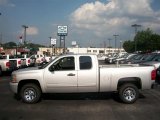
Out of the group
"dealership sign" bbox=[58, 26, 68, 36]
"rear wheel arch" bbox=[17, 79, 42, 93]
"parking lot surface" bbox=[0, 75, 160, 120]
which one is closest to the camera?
"parking lot surface" bbox=[0, 75, 160, 120]

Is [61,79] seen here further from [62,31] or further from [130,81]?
[62,31]

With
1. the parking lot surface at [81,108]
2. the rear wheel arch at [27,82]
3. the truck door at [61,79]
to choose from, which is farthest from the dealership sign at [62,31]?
the truck door at [61,79]

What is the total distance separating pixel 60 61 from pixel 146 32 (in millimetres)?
96802

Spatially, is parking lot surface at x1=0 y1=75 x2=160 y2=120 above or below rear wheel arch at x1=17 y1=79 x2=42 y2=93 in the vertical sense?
below

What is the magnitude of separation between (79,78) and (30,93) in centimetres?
188

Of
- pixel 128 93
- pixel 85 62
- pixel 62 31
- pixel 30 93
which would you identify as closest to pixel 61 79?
pixel 85 62

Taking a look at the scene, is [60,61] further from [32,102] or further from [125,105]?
[125,105]

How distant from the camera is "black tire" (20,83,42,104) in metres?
11.3

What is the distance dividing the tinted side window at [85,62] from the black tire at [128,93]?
145 centimetres

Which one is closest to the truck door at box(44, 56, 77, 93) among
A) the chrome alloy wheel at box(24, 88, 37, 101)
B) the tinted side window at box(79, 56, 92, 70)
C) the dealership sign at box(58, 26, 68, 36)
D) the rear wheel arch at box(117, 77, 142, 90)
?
the tinted side window at box(79, 56, 92, 70)

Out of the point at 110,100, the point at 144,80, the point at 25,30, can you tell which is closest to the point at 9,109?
the point at 110,100

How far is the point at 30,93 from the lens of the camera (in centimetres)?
1130

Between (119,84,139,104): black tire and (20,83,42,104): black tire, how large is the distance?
302 centimetres

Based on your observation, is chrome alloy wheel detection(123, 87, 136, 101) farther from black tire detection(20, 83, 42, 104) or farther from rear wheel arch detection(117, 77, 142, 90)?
black tire detection(20, 83, 42, 104)
